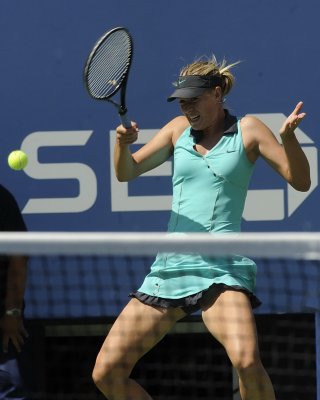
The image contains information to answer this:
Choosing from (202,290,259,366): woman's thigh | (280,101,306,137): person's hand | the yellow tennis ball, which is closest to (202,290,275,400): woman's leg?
(202,290,259,366): woman's thigh

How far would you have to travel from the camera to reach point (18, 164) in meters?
5.38

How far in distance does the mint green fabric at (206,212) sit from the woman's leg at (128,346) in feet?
0.29

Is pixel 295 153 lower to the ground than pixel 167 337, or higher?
higher

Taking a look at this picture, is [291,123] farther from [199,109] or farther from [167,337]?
[167,337]

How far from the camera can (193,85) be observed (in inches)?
185

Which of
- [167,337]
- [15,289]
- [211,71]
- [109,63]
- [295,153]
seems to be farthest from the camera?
[167,337]

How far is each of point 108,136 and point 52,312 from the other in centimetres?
82

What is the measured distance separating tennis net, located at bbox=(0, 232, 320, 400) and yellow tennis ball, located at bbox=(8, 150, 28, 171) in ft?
1.33

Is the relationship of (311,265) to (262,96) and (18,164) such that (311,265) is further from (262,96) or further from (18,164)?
(18,164)

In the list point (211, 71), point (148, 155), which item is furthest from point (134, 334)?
point (211, 71)

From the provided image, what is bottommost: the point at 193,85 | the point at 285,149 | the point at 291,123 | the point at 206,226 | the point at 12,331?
the point at 12,331

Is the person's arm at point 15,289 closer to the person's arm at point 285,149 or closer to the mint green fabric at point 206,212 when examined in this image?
the mint green fabric at point 206,212

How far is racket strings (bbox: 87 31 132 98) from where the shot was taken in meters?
4.93

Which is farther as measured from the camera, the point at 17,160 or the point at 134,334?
the point at 17,160
